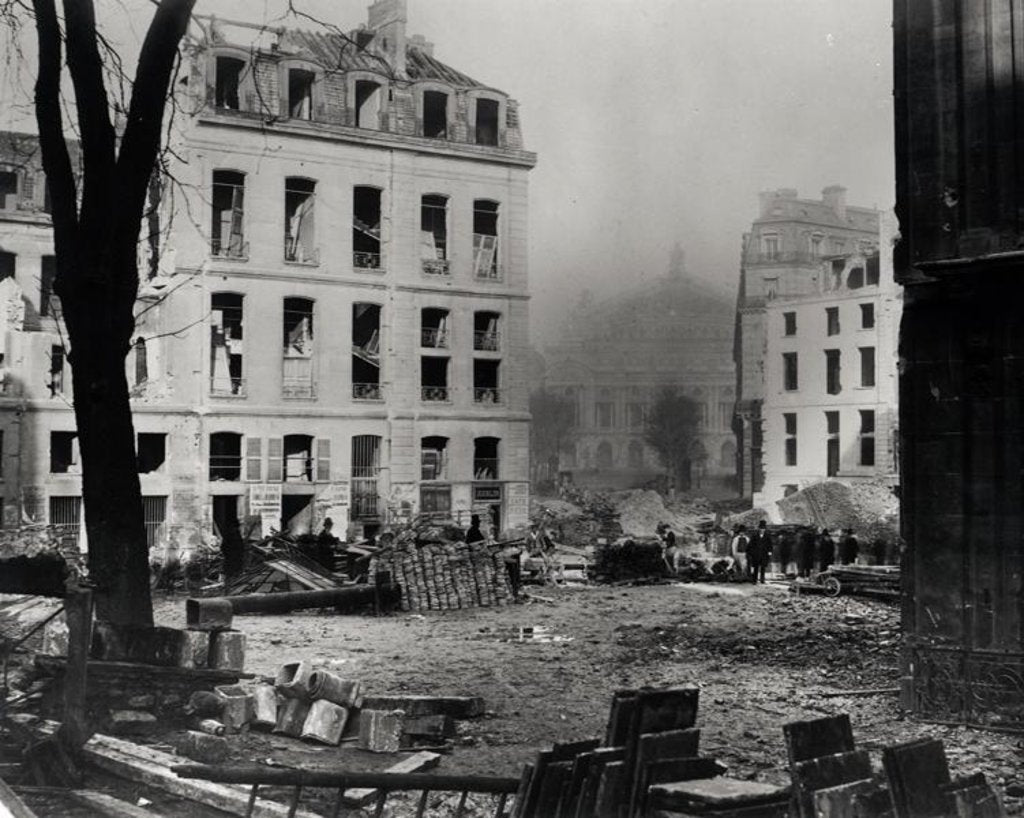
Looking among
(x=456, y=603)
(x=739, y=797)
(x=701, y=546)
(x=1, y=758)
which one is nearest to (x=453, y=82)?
(x=701, y=546)

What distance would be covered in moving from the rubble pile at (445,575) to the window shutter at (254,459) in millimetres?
11517

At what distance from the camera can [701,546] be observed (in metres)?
40.2

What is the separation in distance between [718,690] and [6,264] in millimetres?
27026

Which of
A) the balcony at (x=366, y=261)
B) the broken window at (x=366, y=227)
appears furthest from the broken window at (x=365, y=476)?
the broken window at (x=366, y=227)

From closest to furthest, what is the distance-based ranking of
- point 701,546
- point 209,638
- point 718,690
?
point 209,638 → point 718,690 → point 701,546

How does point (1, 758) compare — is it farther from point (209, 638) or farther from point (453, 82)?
point (453, 82)

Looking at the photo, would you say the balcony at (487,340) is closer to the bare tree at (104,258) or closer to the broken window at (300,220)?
the broken window at (300,220)

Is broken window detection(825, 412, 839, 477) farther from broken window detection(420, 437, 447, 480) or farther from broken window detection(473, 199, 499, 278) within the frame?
broken window detection(420, 437, 447, 480)

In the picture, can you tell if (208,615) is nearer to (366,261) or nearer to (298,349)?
(298,349)

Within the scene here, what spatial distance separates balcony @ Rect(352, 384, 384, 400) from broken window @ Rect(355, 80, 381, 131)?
8.43 meters

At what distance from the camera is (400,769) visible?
28.1ft

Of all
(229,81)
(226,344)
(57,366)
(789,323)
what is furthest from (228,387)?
(789,323)

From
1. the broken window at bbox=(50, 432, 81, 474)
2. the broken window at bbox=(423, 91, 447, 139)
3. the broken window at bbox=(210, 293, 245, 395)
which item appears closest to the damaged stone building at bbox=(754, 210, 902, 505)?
the broken window at bbox=(423, 91, 447, 139)

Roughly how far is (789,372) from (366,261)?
948 inches
